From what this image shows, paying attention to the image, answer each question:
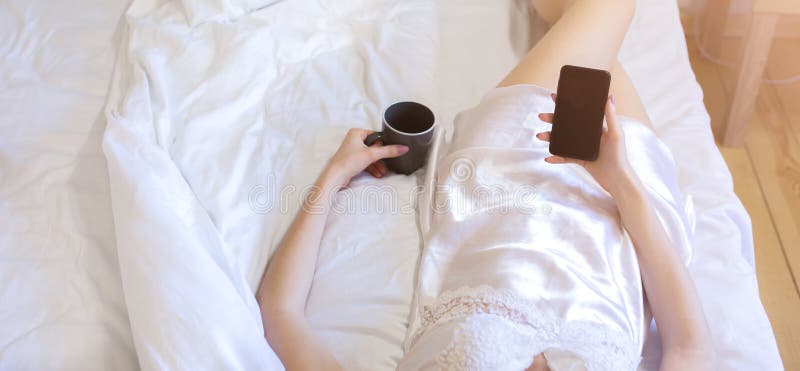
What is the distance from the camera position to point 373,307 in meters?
0.94

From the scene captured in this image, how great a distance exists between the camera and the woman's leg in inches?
42.1

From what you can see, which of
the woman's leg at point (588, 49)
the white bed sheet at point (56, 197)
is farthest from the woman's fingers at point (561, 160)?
the white bed sheet at point (56, 197)

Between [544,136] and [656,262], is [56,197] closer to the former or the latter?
[544,136]

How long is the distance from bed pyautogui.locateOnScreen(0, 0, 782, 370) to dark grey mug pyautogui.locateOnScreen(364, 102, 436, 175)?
0.11 ft

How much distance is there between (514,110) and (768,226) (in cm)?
84

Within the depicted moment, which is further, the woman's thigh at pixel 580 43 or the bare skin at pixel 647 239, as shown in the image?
the woman's thigh at pixel 580 43

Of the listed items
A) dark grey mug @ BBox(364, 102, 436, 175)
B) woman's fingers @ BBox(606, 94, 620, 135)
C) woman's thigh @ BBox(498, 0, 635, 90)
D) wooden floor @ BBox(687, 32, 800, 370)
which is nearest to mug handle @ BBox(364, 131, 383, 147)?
dark grey mug @ BBox(364, 102, 436, 175)

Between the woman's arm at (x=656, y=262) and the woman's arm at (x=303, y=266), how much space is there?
276 millimetres

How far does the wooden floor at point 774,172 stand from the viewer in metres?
1.40

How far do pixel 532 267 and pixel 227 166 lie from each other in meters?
0.47

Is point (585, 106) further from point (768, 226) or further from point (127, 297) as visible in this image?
point (768, 226)

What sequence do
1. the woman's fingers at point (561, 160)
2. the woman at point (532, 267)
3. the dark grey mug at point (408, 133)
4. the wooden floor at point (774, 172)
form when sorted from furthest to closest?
Result: the wooden floor at point (774, 172) → the dark grey mug at point (408, 133) → the woman's fingers at point (561, 160) → the woman at point (532, 267)

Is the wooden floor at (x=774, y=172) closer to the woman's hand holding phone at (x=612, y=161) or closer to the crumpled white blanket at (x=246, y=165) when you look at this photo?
the woman's hand holding phone at (x=612, y=161)

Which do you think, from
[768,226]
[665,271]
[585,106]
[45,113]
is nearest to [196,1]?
[45,113]
